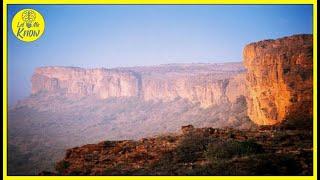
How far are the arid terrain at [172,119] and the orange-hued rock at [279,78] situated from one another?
0.28 feet

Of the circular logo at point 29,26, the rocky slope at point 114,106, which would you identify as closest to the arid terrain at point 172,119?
the rocky slope at point 114,106

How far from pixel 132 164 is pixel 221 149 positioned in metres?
2.90

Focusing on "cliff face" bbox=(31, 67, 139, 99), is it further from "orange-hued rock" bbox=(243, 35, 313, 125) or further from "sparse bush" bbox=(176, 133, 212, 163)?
"sparse bush" bbox=(176, 133, 212, 163)

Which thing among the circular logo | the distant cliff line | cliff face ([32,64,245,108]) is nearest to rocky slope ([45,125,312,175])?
the circular logo

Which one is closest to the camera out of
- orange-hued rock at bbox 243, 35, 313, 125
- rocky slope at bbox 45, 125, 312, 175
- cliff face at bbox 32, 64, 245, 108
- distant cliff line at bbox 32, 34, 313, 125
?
rocky slope at bbox 45, 125, 312, 175

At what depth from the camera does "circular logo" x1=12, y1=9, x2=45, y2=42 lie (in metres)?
14.6

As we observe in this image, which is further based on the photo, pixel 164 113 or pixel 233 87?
pixel 164 113

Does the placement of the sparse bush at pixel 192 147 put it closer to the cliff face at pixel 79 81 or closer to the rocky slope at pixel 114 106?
the rocky slope at pixel 114 106

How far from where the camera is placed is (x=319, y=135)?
13570 millimetres

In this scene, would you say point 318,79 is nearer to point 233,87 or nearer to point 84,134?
point 233,87

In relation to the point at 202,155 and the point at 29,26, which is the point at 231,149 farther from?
the point at 29,26

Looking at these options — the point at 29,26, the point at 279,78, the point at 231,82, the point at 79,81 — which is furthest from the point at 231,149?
the point at 79,81

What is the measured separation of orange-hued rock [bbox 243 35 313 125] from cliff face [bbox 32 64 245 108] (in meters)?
37.4

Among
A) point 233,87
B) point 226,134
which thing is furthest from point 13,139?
point 226,134
